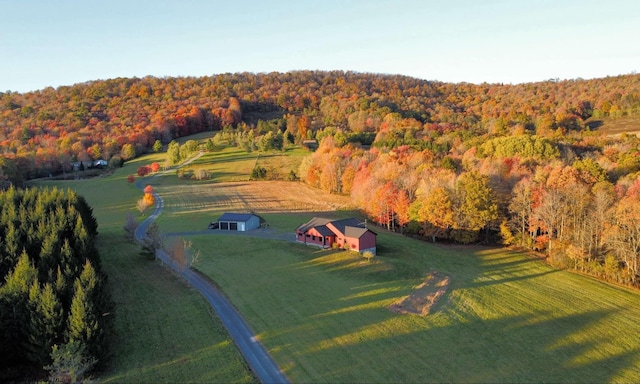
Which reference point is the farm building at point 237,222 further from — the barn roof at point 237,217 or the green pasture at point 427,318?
the green pasture at point 427,318

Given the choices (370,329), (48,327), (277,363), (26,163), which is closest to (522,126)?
(370,329)

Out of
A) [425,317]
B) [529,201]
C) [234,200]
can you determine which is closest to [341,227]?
[425,317]

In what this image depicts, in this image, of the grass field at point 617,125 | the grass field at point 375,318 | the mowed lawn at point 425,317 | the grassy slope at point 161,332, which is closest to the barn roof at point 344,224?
the mowed lawn at point 425,317

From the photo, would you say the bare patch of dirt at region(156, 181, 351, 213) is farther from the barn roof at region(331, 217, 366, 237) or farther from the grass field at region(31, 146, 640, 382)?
the barn roof at region(331, 217, 366, 237)

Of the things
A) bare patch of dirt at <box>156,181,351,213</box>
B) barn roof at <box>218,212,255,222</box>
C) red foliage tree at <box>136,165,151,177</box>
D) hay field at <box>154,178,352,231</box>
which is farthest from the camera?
red foliage tree at <box>136,165,151,177</box>

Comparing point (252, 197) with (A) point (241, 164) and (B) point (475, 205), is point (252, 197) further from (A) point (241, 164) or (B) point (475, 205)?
(B) point (475, 205)

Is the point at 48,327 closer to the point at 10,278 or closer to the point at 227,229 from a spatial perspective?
the point at 10,278

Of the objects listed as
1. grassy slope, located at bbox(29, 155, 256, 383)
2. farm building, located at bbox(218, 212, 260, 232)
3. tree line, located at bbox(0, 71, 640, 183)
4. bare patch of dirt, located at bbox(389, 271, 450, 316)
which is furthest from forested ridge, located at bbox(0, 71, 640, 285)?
grassy slope, located at bbox(29, 155, 256, 383)
